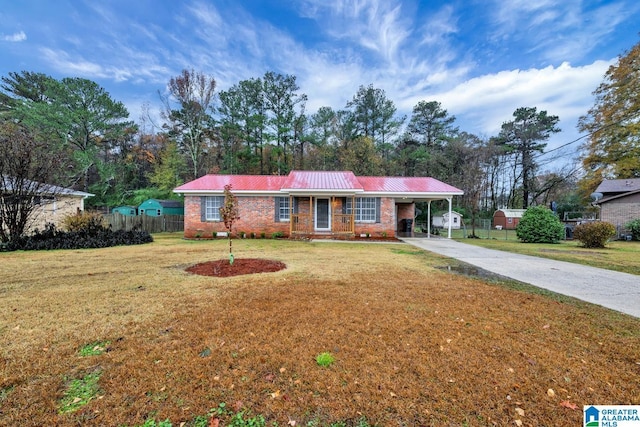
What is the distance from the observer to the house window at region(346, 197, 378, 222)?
1502 cm

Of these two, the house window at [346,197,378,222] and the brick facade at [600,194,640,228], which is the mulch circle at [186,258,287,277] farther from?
the brick facade at [600,194,640,228]

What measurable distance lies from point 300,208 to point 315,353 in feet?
42.1

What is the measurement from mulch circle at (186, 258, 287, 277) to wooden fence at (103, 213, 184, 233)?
438 inches

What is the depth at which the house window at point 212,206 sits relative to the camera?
14.8m

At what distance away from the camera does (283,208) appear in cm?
1508

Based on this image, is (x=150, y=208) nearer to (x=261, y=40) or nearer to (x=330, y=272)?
(x=261, y=40)

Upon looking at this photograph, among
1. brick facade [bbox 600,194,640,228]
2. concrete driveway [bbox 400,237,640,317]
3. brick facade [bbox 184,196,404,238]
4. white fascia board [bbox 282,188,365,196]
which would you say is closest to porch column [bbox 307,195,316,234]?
white fascia board [bbox 282,188,365,196]

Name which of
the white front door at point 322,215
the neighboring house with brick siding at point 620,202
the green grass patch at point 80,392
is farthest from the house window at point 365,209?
the neighboring house with brick siding at point 620,202

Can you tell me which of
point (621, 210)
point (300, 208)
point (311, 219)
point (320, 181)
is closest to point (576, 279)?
point (311, 219)

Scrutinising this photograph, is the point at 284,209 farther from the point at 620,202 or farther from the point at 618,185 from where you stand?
the point at 618,185

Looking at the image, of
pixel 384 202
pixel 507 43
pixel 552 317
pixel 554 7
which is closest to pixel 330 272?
pixel 552 317

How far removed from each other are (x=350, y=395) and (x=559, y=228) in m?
17.4

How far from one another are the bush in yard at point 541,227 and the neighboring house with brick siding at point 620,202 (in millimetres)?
8478

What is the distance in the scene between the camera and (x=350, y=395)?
2025 millimetres
